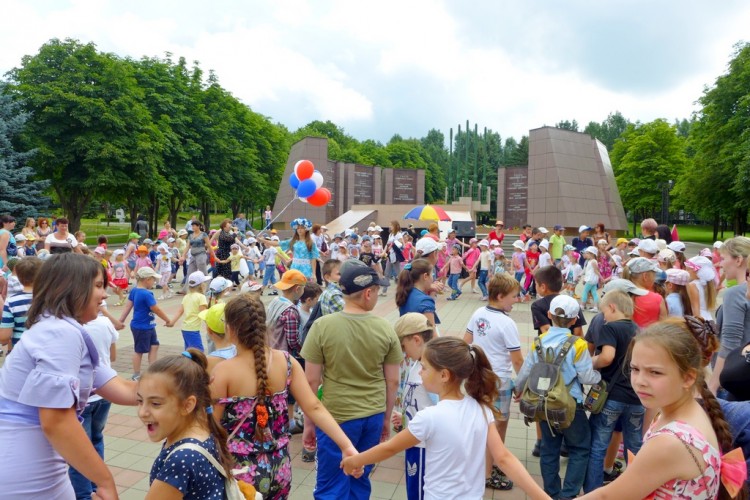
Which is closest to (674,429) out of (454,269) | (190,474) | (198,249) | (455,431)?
(455,431)

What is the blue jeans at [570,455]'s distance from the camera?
393 centimetres

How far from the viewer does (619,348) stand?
399cm

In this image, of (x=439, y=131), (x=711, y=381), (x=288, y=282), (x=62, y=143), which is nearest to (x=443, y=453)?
(x=711, y=381)

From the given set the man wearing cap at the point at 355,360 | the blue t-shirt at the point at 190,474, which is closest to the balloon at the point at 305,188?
the man wearing cap at the point at 355,360

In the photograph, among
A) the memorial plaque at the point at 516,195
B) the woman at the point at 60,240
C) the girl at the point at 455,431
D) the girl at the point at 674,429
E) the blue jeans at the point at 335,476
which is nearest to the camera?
the girl at the point at 674,429

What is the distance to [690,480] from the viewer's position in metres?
1.81

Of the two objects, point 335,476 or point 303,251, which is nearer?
point 335,476

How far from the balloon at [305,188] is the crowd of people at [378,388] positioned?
899cm

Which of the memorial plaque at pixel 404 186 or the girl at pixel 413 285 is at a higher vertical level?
the memorial plaque at pixel 404 186

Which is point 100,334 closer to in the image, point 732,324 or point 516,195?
point 732,324

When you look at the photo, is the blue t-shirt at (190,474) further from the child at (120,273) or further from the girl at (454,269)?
the girl at (454,269)

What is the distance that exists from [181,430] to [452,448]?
1227 mm

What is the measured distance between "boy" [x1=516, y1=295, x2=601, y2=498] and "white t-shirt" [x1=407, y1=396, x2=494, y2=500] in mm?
1581

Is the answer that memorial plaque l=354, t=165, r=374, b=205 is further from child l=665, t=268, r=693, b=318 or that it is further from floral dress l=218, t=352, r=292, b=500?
floral dress l=218, t=352, r=292, b=500
